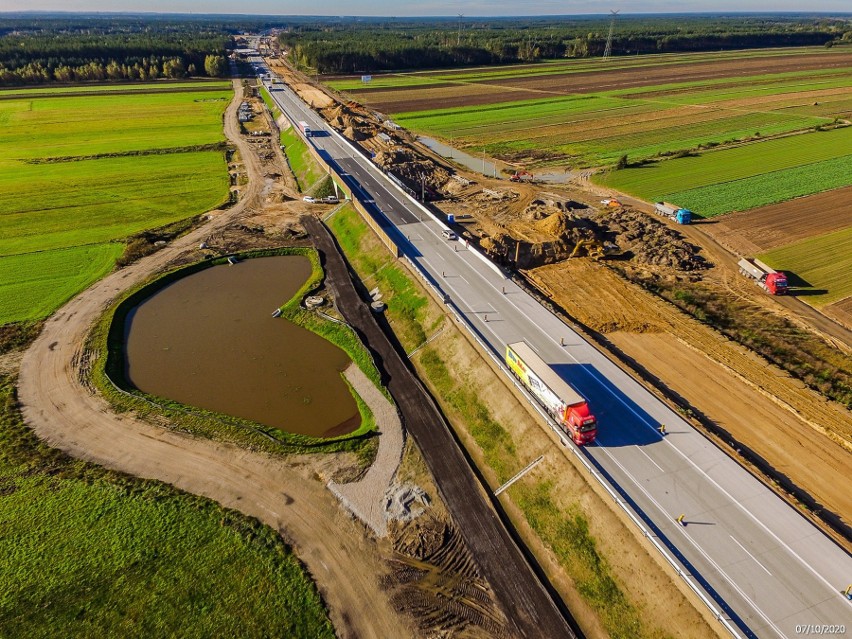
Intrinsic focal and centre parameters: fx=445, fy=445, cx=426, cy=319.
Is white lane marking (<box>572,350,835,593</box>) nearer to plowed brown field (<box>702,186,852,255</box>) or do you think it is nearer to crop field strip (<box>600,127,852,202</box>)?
plowed brown field (<box>702,186,852,255</box>)

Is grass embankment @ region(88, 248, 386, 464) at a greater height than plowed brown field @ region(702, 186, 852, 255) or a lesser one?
lesser

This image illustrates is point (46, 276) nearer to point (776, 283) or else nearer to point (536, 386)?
point (536, 386)

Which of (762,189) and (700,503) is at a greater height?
(762,189)

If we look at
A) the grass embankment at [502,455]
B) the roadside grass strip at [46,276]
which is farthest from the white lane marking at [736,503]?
the roadside grass strip at [46,276]

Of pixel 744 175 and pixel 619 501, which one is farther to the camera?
pixel 744 175

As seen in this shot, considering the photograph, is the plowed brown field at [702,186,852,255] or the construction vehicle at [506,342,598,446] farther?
the plowed brown field at [702,186,852,255]

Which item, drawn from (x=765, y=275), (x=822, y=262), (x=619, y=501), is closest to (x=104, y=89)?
(x=765, y=275)

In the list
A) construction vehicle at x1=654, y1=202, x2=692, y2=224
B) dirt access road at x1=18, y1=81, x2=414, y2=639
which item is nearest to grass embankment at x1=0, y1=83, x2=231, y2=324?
dirt access road at x1=18, y1=81, x2=414, y2=639
